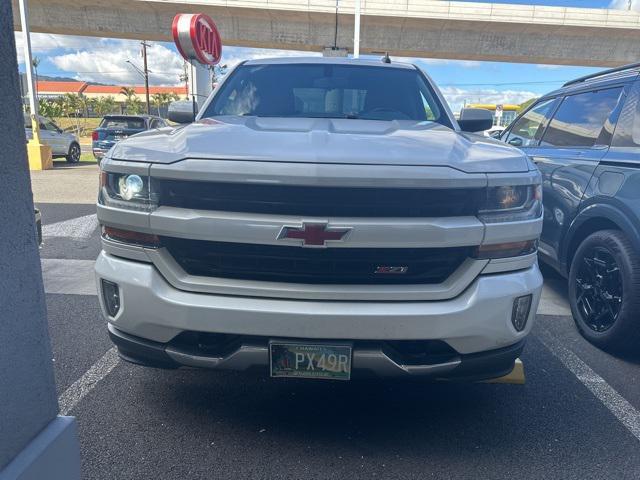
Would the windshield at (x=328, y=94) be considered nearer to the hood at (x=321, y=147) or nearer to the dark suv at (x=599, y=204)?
the hood at (x=321, y=147)

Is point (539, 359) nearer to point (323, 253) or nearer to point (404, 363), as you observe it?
point (404, 363)

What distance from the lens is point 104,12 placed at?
786 inches

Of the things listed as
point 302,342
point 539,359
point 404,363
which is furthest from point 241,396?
point 539,359

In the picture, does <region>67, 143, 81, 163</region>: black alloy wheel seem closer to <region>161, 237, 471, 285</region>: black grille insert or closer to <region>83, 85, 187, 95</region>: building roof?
<region>161, 237, 471, 285</region>: black grille insert

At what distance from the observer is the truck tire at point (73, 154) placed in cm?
1716

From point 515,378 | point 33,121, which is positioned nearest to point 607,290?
point 515,378

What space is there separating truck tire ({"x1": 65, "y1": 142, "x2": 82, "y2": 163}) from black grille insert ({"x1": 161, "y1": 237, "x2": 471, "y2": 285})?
1726 centimetres

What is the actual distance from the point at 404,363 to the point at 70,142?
17966 millimetres

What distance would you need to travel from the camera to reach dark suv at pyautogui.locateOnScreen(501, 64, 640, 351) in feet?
10.7

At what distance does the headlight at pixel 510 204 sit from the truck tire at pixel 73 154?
17.8m

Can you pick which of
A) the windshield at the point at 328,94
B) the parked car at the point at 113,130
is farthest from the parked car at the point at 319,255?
the parked car at the point at 113,130

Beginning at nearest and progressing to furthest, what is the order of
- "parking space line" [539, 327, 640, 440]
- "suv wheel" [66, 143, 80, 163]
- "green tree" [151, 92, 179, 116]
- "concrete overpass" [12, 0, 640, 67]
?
"parking space line" [539, 327, 640, 440] < "suv wheel" [66, 143, 80, 163] < "concrete overpass" [12, 0, 640, 67] < "green tree" [151, 92, 179, 116]

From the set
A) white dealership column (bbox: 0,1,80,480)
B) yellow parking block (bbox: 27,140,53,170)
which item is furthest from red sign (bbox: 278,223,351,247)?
yellow parking block (bbox: 27,140,53,170)

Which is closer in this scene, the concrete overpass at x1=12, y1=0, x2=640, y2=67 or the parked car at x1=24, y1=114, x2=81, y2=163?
the parked car at x1=24, y1=114, x2=81, y2=163
